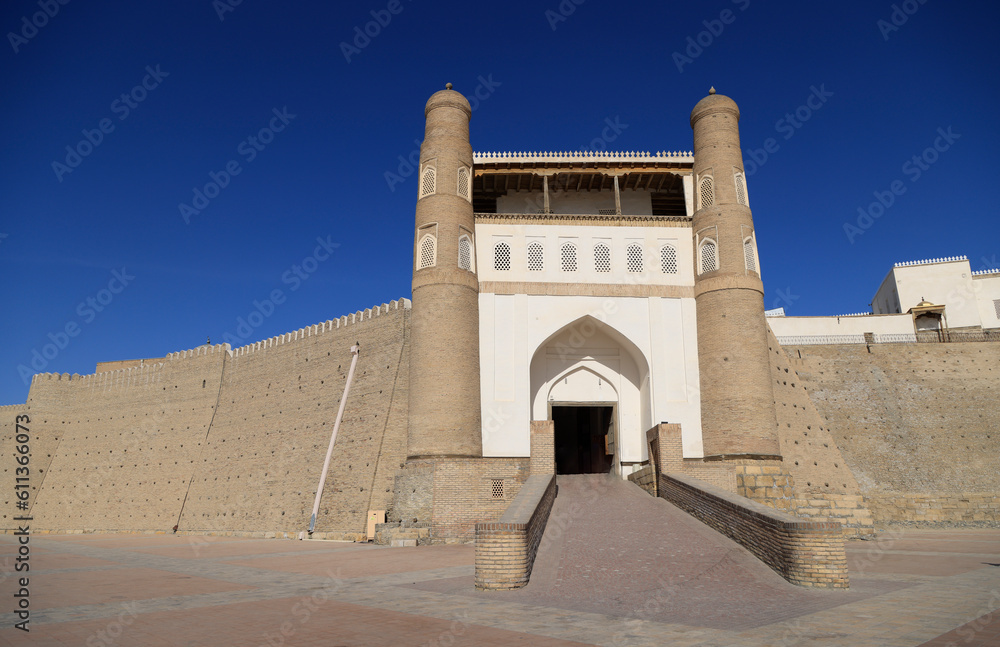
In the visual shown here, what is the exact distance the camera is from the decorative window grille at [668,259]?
62.4 ft

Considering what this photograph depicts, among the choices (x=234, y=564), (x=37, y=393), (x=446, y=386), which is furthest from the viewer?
(x=37, y=393)

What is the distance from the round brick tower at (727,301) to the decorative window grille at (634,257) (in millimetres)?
1562

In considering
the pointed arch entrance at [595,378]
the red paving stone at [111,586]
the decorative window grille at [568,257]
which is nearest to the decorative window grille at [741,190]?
the decorative window grille at [568,257]

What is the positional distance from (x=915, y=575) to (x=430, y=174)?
1422 cm

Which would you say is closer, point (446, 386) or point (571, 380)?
point (446, 386)

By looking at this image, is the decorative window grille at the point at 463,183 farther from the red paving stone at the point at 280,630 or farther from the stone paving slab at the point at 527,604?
the red paving stone at the point at 280,630

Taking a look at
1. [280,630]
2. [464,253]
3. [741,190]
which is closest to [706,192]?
[741,190]

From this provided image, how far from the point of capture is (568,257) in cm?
1906

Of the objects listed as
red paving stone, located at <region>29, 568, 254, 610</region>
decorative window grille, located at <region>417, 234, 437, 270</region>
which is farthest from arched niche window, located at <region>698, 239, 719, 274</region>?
red paving stone, located at <region>29, 568, 254, 610</region>

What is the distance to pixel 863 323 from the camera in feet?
90.8

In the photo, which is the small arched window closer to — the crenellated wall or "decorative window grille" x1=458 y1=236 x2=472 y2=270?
"decorative window grille" x1=458 y1=236 x2=472 y2=270

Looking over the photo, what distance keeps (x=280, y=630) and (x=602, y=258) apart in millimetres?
15071

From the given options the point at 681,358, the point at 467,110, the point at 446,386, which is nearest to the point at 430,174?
the point at 467,110

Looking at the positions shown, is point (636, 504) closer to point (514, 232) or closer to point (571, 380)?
point (571, 380)
